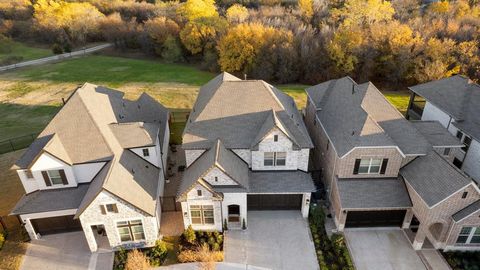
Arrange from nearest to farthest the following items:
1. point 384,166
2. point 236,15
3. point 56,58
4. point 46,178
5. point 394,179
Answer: point 46,178 < point 384,166 < point 394,179 < point 236,15 < point 56,58

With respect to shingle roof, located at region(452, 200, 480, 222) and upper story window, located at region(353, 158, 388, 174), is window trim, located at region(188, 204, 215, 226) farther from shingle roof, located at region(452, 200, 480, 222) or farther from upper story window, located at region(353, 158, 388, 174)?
shingle roof, located at region(452, 200, 480, 222)

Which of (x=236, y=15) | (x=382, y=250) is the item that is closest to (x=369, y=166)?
(x=382, y=250)

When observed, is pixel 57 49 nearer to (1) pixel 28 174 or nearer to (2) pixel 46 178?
(1) pixel 28 174

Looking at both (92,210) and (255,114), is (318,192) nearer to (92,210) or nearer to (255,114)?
(255,114)

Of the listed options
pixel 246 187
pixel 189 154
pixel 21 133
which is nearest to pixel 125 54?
pixel 21 133

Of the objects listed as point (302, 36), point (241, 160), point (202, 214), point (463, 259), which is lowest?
point (463, 259)

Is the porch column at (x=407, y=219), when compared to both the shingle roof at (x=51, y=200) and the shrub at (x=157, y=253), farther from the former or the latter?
the shingle roof at (x=51, y=200)
